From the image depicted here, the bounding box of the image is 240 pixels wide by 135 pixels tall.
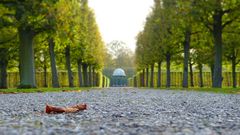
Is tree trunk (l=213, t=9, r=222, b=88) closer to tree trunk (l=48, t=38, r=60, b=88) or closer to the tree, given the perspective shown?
the tree

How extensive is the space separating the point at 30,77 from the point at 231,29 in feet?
49.7

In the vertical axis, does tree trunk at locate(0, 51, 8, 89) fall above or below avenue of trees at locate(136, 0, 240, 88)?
below

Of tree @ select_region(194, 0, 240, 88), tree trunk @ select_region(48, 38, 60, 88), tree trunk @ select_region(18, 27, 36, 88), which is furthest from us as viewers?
tree trunk @ select_region(48, 38, 60, 88)

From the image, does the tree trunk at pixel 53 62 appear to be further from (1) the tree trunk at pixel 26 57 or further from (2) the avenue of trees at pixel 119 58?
(2) the avenue of trees at pixel 119 58

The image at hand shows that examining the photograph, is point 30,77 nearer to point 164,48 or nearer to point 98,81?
point 164,48

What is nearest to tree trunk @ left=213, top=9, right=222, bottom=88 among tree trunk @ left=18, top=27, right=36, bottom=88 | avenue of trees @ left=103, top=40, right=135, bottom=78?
tree trunk @ left=18, top=27, right=36, bottom=88

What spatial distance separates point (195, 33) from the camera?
34469 mm

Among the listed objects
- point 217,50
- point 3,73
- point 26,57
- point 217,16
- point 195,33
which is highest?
point 217,16

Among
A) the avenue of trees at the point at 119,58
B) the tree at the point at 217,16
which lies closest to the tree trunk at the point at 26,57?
the tree at the point at 217,16

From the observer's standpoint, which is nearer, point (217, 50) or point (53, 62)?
point (217, 50)

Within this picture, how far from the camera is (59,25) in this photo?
24.7 metres

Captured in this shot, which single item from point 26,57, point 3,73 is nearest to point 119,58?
point 3,73

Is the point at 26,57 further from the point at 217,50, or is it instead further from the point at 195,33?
the point at 195,33

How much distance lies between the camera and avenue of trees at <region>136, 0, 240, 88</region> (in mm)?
26859
